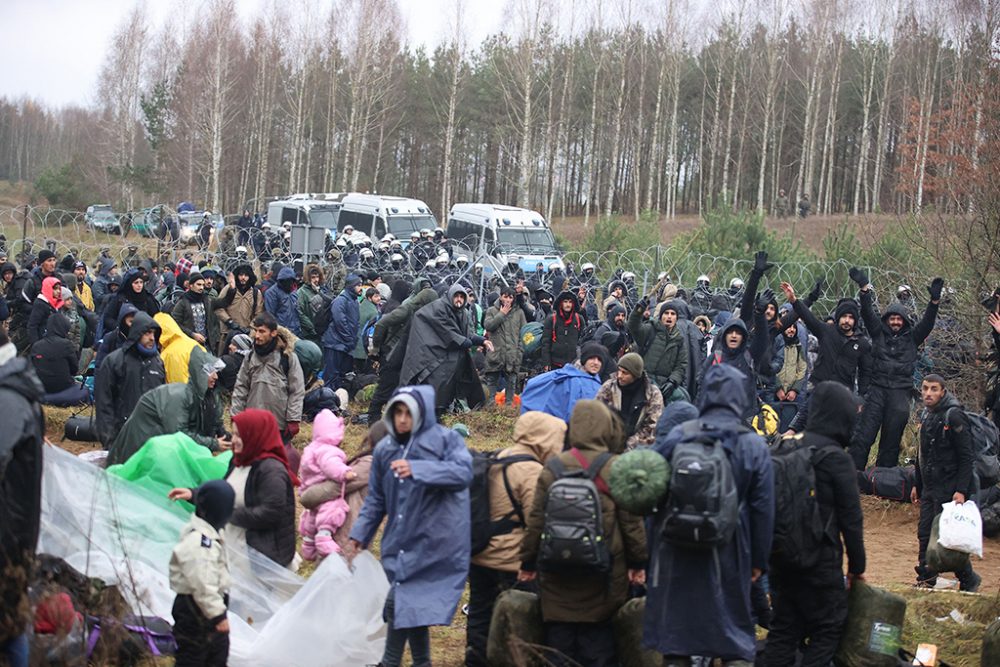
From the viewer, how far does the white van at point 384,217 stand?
27.7 metres

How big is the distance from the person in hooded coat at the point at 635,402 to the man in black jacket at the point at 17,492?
4416mm

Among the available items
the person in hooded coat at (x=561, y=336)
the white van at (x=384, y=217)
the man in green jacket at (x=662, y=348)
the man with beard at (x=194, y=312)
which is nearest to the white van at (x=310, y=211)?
the white van at (x=384, y=217)

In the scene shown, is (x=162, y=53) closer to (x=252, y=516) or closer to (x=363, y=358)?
(x=363, y=358)

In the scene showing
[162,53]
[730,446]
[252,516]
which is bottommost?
[252,516]

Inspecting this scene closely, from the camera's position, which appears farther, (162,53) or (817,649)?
(162,53)

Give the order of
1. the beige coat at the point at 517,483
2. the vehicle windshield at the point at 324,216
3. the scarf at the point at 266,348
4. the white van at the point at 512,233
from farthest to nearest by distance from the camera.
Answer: the vehicle windshield at the point at 324,216, the white van at the point at 512,233, the scarf at the point at 266,348, the beige coat at the point at 517,483

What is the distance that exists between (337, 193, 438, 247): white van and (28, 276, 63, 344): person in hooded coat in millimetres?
15195

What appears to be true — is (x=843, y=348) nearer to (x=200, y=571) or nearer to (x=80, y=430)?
(x=80, y=430)

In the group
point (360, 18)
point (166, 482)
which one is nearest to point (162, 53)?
point (360, 18)

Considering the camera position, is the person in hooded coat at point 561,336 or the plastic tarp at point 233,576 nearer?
the plastic tarp at point 233,576

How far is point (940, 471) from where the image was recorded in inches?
303

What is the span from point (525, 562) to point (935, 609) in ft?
10.5

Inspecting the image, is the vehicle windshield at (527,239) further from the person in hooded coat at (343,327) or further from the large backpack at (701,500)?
the large backpack at (701,500)

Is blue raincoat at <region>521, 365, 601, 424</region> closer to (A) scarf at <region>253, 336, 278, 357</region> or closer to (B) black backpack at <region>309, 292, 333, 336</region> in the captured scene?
(A) scarf at <region>253, 336, 278, 357</region>
